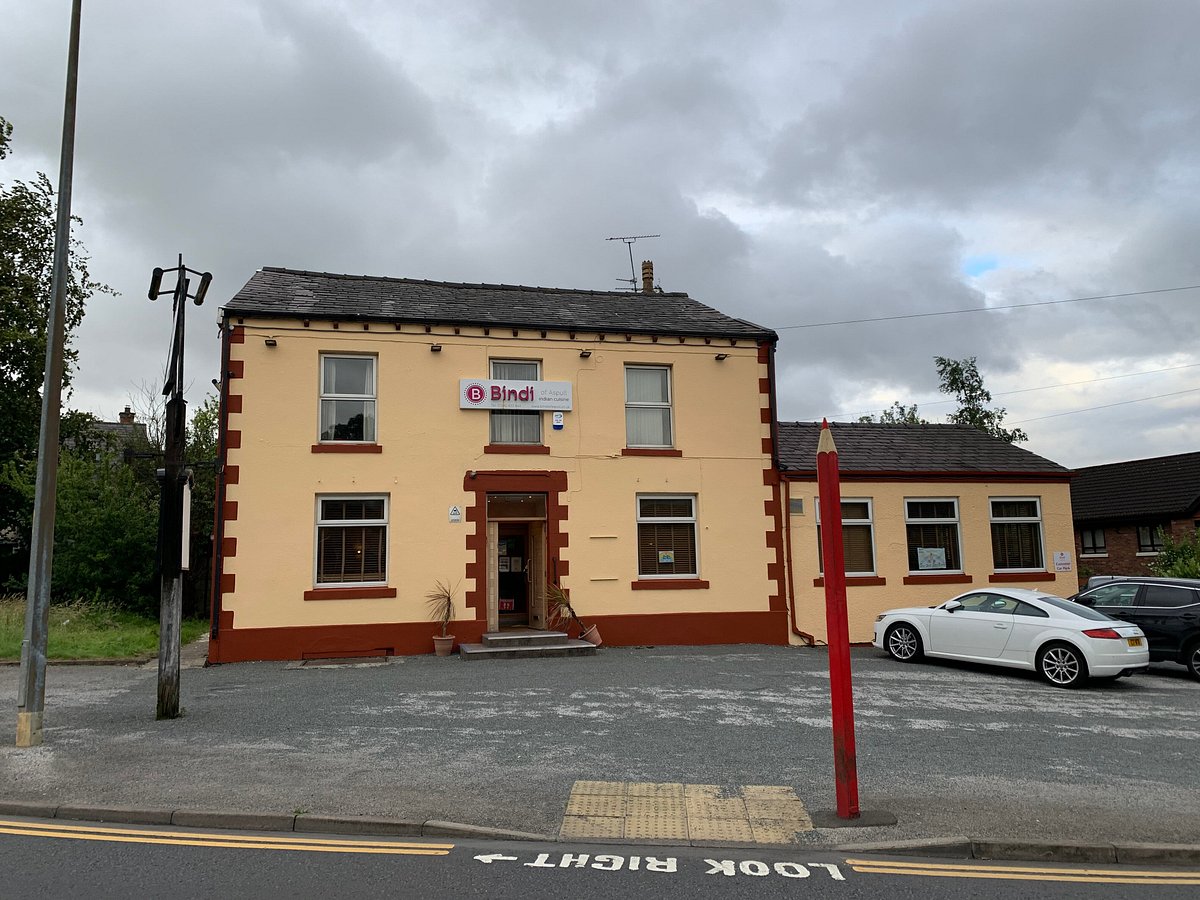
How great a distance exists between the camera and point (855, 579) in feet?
59.1

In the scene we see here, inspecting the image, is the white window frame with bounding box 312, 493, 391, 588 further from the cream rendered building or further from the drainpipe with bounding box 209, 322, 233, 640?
the drainpipe with bounding box 209, 322, 233, 640

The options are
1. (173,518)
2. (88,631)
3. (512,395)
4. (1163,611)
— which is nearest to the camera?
(173,518)

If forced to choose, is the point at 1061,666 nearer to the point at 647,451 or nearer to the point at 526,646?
the point at 647,451

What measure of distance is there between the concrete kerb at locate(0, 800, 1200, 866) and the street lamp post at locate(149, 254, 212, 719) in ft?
11.1

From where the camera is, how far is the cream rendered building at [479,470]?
15469mm

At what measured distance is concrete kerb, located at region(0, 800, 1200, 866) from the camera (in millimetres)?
5656

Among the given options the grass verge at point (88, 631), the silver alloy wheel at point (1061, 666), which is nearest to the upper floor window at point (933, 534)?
the silver alloy wheel at point (1061, 666)

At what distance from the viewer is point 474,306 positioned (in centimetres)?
1786

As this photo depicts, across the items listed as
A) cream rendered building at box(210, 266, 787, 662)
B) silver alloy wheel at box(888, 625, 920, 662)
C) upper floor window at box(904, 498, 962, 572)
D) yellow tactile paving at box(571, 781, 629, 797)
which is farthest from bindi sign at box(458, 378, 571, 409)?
yellow tactile paving at box(571, 781, 629, 797)

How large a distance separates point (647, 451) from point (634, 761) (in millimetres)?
9875

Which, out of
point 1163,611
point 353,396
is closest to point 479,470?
point 353,396

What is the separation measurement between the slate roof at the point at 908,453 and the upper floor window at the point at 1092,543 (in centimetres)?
2047

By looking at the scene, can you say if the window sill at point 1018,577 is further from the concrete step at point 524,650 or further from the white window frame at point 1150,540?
the white window frame at point 1150,540

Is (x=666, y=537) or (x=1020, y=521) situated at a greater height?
(x=1020, y=521)
